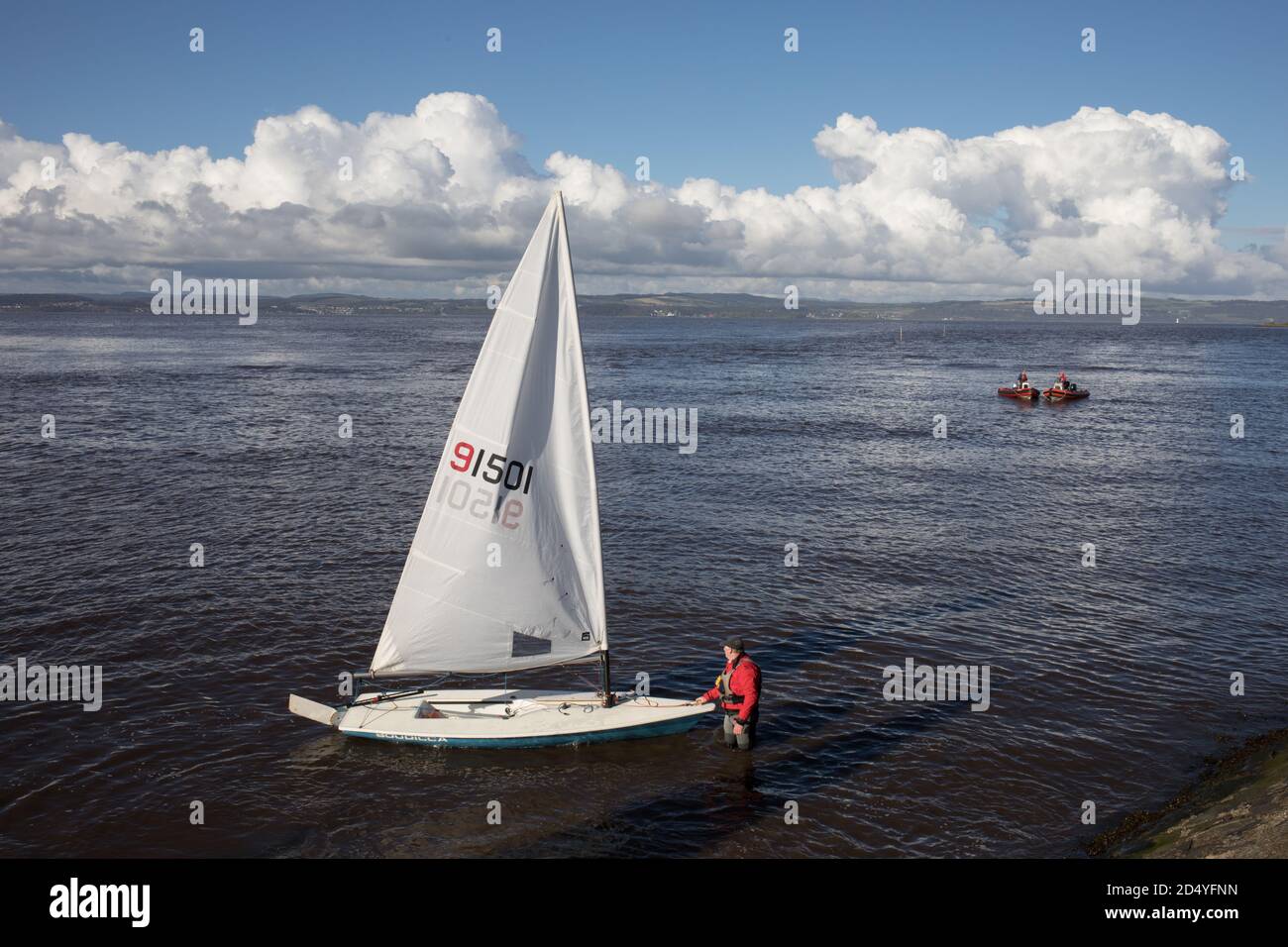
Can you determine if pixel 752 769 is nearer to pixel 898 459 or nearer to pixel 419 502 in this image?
pixel 419 502

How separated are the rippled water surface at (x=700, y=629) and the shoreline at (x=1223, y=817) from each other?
598mm

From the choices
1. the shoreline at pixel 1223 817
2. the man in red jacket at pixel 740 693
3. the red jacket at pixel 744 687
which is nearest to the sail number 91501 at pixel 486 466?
the man in red jacket at pixel 740 693

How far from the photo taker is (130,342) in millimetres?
145375

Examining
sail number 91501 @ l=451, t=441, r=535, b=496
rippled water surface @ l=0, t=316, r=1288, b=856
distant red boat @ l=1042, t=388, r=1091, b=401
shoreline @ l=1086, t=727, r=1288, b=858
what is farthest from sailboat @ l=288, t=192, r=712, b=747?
distant red boat @ l=1042, t=388, r=1091, b=401

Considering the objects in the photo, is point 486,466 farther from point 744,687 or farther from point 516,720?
point 744,687

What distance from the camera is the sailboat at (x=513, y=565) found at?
17.3 metres

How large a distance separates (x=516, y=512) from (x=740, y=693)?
5971mm

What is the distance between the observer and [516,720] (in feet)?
60.7

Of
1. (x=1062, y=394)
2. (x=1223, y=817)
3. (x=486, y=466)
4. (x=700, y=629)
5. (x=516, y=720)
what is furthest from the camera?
(x=1062, y=394)

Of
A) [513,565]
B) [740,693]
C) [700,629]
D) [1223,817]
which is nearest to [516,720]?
[513,565]

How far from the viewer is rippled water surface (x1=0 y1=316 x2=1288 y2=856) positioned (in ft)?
54.6

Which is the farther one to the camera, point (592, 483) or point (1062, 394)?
point (1062, 394)
